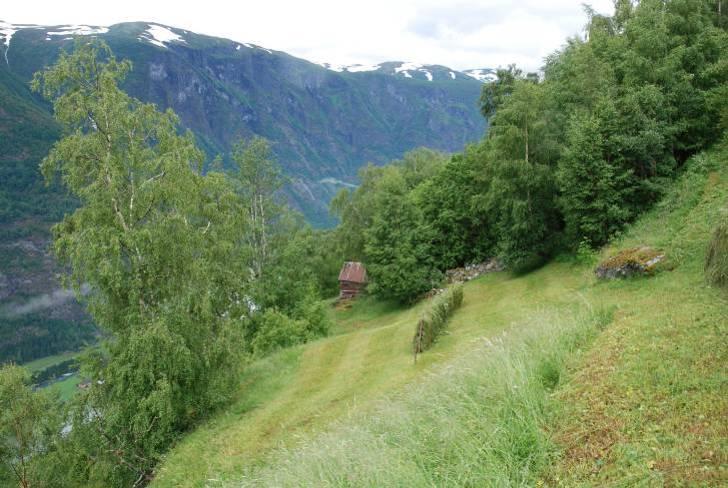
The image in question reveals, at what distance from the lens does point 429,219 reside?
4356 centimetres

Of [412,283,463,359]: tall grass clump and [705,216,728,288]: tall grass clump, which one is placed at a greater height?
[705,216,728,288]: tall grass clump

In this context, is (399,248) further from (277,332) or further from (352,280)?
(277,332)

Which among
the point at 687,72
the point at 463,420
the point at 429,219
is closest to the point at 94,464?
the point at 463,420

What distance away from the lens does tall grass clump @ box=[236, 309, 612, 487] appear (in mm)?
5910

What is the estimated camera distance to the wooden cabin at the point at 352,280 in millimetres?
54031

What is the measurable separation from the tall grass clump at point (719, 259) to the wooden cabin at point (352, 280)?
41904mm

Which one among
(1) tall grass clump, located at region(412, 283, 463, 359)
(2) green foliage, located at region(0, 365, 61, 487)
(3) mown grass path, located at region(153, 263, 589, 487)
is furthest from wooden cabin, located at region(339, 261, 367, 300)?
(2) green foliage, located at region(0, 365, 61, 487)

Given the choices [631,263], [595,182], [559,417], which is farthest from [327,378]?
[595,182]

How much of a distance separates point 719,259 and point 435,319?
1219 centimetres

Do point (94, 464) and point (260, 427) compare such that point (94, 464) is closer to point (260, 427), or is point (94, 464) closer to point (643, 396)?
point (260, 427)

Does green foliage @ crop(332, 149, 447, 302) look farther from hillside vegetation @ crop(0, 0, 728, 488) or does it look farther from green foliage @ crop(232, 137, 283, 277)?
green foliage @ crop(232, 137, 283, 277)

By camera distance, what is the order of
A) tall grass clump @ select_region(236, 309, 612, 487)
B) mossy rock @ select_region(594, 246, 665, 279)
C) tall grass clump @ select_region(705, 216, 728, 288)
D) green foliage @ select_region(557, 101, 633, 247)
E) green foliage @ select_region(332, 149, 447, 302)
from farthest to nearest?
green foliage @ select_region(332, 149, 447, 302), green foliage @ select_region(557, 101, 633, 247), mossy rock @ select_region(594, 246, 665, 279), tall grass clump @ select_region(705, 216, 728, 288), tall grass clump @ select_region(236, 309, 612, 487)

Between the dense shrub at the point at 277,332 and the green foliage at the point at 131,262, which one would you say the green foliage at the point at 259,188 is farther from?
the green foliage at the point at 131,262

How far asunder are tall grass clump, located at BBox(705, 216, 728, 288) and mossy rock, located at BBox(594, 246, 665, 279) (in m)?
5.23
